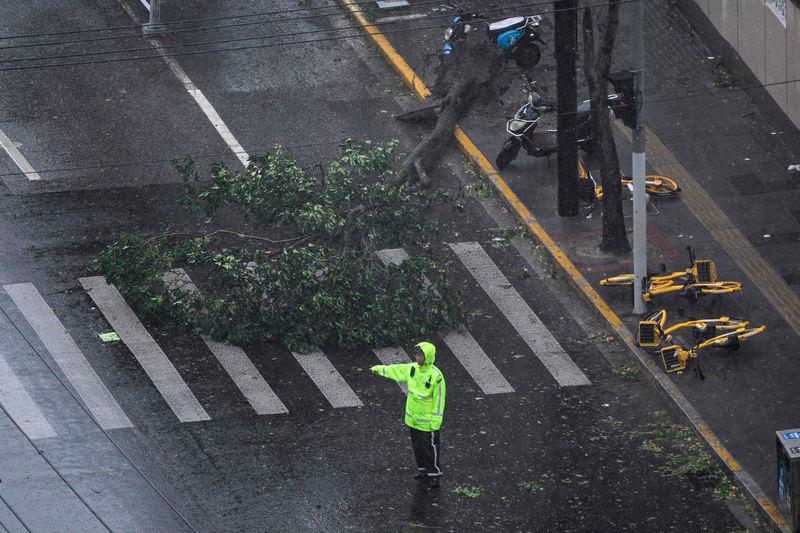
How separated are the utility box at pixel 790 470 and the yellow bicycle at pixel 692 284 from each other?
4.28 m

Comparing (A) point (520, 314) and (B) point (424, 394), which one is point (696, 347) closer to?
(A) point (520, 314)

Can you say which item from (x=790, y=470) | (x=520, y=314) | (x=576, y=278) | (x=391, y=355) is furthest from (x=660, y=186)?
(x=790, y=470)

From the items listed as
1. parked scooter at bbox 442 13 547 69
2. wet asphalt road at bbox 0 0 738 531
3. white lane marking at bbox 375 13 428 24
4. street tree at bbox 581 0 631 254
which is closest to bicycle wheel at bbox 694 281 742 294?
wet asphalt road at bbox 0 0 738 531

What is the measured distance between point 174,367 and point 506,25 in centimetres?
910

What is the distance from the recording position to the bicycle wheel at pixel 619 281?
19203 millimetres

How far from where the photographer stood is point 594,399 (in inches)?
688

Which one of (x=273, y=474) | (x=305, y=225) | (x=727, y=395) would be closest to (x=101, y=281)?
(x=305, y=225)

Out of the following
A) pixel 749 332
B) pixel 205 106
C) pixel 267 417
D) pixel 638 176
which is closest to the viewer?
pixel 267 417

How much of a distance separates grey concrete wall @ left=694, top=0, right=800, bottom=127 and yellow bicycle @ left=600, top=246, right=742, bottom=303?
190 inches

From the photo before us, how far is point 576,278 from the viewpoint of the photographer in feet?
64.9

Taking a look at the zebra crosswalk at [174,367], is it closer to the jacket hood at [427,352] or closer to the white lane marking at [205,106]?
the jacket hood at [427,352]

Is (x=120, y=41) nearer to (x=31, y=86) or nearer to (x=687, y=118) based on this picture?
(x=31, y=86)

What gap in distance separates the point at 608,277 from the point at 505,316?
4.96 feet

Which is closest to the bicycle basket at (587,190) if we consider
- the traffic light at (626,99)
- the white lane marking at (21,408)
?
the traffic light at (626,99)
